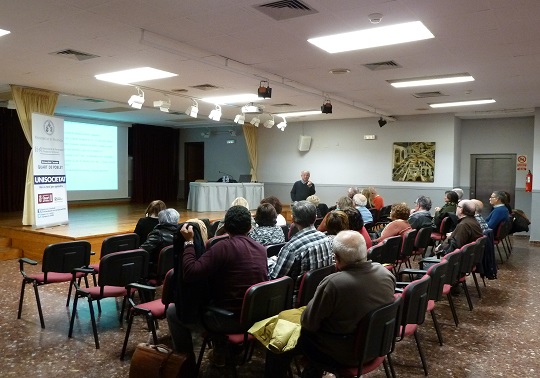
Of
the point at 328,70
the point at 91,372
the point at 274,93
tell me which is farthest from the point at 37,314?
the point at 274,93

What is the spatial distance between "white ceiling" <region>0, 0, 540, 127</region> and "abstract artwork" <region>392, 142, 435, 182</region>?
271 cm

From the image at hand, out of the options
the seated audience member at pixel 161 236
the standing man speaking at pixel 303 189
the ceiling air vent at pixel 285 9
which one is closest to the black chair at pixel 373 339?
the seated audience member at pixel 161 236

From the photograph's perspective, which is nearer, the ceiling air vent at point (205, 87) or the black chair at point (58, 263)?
the black chair at point (58, 263)

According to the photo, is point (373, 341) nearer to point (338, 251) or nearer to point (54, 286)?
point (338, 251)

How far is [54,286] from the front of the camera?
5.68 metres

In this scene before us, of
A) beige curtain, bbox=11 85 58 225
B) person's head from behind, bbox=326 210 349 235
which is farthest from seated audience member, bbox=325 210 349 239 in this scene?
beige curtain, bbox=11 85 58 225

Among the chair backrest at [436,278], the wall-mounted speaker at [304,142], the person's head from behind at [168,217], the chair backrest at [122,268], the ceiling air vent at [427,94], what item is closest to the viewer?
the chair backrest at [436,278]

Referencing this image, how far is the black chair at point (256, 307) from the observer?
9.00 ft

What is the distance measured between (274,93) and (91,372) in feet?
20.4

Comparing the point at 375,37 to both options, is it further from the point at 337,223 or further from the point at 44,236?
the point at 44,236

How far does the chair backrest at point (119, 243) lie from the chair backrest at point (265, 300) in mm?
2409

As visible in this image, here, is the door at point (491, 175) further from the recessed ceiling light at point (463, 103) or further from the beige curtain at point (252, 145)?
the beige curtain at point (252, 145)

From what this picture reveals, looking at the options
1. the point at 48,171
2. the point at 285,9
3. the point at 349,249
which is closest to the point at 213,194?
the point at 48,171

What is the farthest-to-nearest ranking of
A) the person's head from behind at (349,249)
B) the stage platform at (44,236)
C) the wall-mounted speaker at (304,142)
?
the wall-mounted speaker at (304,142) → the stage platform at (44,236) → the person's head from behind at (349,249)
